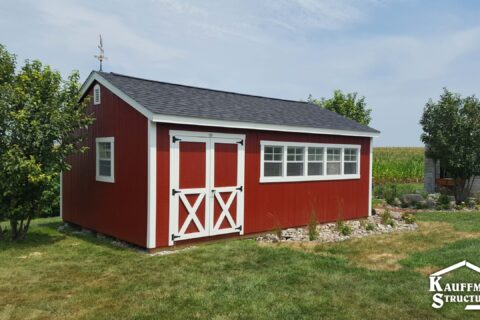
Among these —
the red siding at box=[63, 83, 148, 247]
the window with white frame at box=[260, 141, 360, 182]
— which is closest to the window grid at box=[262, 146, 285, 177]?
the window with white frame at box=[260, 141, 360, 182]

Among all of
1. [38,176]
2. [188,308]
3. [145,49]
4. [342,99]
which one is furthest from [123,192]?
[342,99]

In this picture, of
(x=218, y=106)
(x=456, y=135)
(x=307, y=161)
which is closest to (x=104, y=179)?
(x=218, y=106)

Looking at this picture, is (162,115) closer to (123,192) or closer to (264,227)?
(123,192)

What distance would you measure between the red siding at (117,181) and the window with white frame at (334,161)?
19.0ft

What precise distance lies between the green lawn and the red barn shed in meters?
0.75

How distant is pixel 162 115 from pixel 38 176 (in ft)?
10.1

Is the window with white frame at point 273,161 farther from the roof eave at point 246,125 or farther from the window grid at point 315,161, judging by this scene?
the window grid at point 315,161

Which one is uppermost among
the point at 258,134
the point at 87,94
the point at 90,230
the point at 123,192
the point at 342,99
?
the point at 342,99

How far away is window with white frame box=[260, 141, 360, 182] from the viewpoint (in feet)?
32.8

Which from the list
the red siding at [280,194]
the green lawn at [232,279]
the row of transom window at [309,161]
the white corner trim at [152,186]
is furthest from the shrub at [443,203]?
the white corner trim at [152,186]

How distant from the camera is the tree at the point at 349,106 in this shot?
22641 mm

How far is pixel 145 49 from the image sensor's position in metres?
13.4

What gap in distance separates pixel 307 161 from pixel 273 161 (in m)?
1.28

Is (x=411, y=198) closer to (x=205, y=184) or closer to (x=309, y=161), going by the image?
(x=309, y=161)
